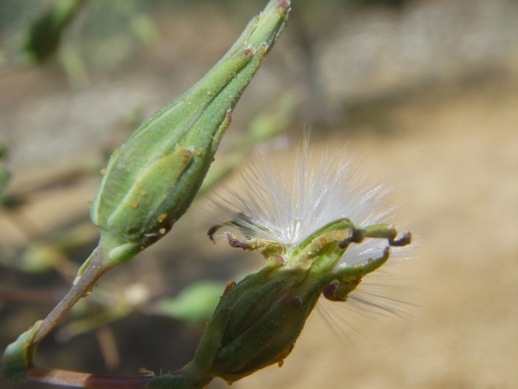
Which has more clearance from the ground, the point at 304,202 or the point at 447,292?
the point at 447,292

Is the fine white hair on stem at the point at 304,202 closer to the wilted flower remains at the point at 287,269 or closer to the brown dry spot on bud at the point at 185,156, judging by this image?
the wilted flower remains at the point at 287,269

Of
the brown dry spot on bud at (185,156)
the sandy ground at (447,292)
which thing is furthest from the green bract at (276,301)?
the sandy ground at (447,292)

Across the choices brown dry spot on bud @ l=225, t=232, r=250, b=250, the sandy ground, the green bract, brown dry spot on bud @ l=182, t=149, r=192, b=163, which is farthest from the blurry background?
brown dry spot on bud @ l=182, t=149, r=192, b=163

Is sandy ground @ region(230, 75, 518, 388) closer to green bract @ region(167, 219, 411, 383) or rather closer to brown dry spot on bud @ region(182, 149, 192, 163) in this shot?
green bract @ region(167, 219, 411, 383)

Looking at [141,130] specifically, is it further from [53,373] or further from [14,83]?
[14,83]

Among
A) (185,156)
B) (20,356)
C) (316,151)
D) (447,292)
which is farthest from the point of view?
(316,151)

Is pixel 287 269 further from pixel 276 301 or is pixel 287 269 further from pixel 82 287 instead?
pixel 82 287

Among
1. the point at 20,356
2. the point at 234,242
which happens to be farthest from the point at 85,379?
the point at 234,242
